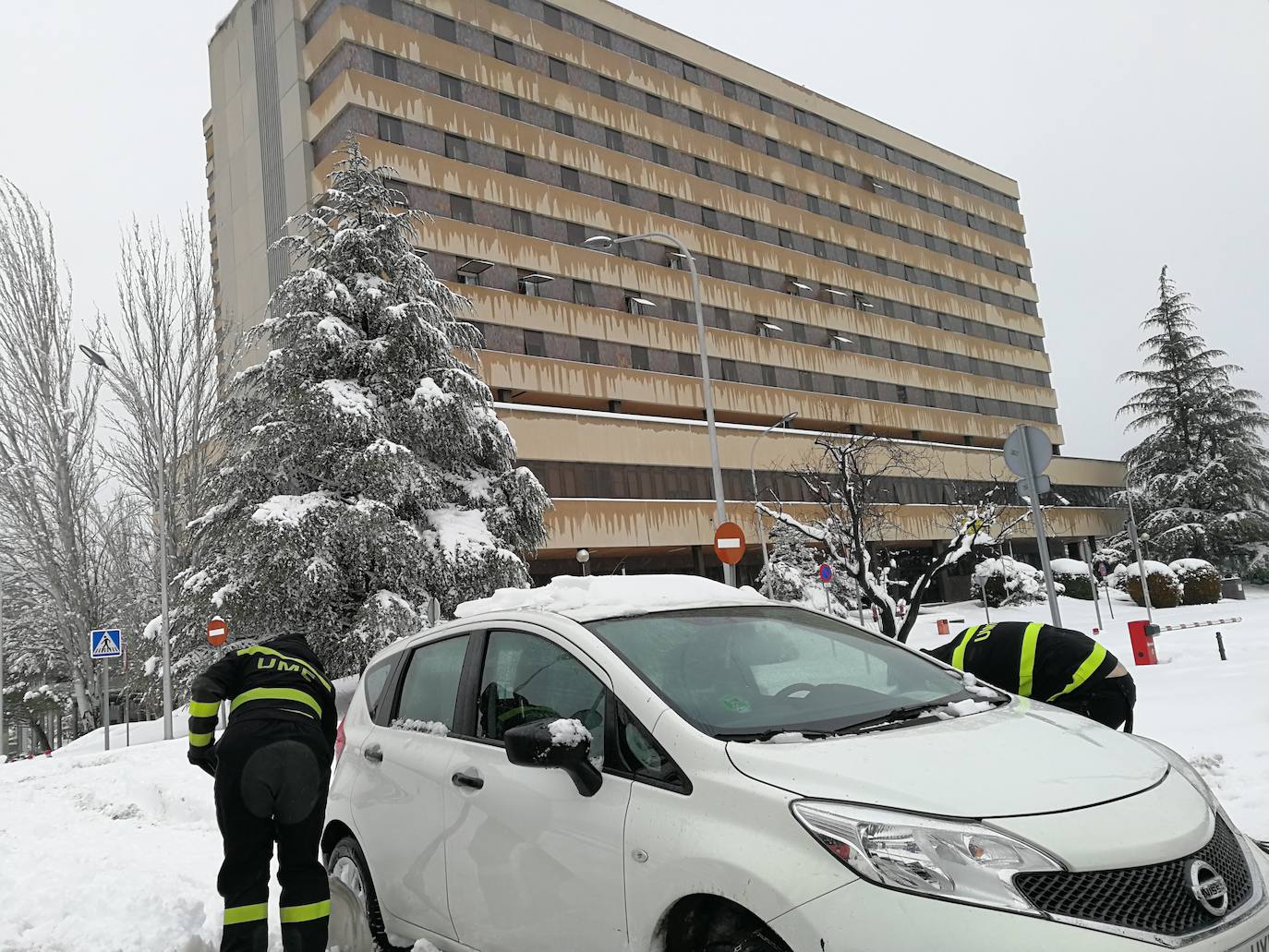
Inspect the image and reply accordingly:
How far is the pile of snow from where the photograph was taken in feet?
9.89

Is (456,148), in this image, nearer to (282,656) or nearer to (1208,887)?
(282,656)

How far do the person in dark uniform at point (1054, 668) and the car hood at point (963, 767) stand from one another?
1530 millimetres

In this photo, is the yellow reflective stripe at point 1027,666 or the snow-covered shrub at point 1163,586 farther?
the snow-covered shrub at point 1163,586

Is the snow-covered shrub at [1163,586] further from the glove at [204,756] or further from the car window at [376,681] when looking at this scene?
the glove at [204,756]

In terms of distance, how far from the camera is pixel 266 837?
163 inches

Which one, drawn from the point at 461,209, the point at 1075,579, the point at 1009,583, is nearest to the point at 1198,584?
the point at 1009,583

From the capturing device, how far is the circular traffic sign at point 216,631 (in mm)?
19281

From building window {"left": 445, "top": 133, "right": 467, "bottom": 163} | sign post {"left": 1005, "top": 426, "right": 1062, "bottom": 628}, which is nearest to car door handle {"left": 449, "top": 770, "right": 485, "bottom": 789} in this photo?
sign post {"left": 1005, "top": 426, "right": 1062, "bottom": 628}

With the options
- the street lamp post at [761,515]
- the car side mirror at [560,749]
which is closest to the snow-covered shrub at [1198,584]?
the street lamp post at [761,515]

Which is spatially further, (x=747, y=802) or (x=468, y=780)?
(x=468, y=780)

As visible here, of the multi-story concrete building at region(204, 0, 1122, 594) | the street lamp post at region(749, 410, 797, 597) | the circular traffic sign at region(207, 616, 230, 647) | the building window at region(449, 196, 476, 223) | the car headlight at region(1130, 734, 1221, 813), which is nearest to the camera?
the car headlight at region(1130, 734, 1221, 813)

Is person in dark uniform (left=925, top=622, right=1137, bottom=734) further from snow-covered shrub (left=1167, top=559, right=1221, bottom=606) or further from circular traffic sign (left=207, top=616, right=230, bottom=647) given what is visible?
snow-covered shrub (left=1167, top=559, right=1221, bottom=606)

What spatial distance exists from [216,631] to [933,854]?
19327 millimetres

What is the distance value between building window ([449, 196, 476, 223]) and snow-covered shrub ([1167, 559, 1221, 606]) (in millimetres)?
30391
